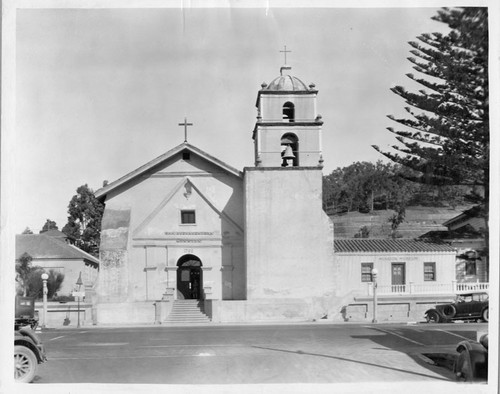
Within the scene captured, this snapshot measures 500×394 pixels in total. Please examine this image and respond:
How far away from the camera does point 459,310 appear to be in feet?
A: 59.5

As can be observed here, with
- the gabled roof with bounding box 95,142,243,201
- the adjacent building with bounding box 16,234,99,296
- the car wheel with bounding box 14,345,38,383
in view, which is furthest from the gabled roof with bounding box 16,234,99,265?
the gabled roof with bounding box 95,142,243,201

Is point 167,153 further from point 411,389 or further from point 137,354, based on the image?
point 411,389

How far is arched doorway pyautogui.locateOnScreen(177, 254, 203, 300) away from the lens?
25078mm

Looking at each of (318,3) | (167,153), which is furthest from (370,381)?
(167,153)

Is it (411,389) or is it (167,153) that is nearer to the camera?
(411,389)

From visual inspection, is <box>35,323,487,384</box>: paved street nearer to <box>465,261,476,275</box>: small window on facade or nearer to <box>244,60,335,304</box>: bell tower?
<box>465,261,476,275</box>: small window on facade

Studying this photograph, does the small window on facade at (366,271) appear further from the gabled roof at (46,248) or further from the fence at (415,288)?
the gabled roof at (46,248)

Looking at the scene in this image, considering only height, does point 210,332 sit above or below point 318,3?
below

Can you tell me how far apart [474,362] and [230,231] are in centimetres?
1615

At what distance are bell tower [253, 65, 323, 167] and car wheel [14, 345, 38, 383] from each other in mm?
14158

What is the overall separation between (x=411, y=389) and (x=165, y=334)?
8820 mm

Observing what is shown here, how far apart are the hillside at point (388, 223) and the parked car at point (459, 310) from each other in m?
2.17

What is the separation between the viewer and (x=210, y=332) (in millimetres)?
17297

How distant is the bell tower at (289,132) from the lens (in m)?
22.2
